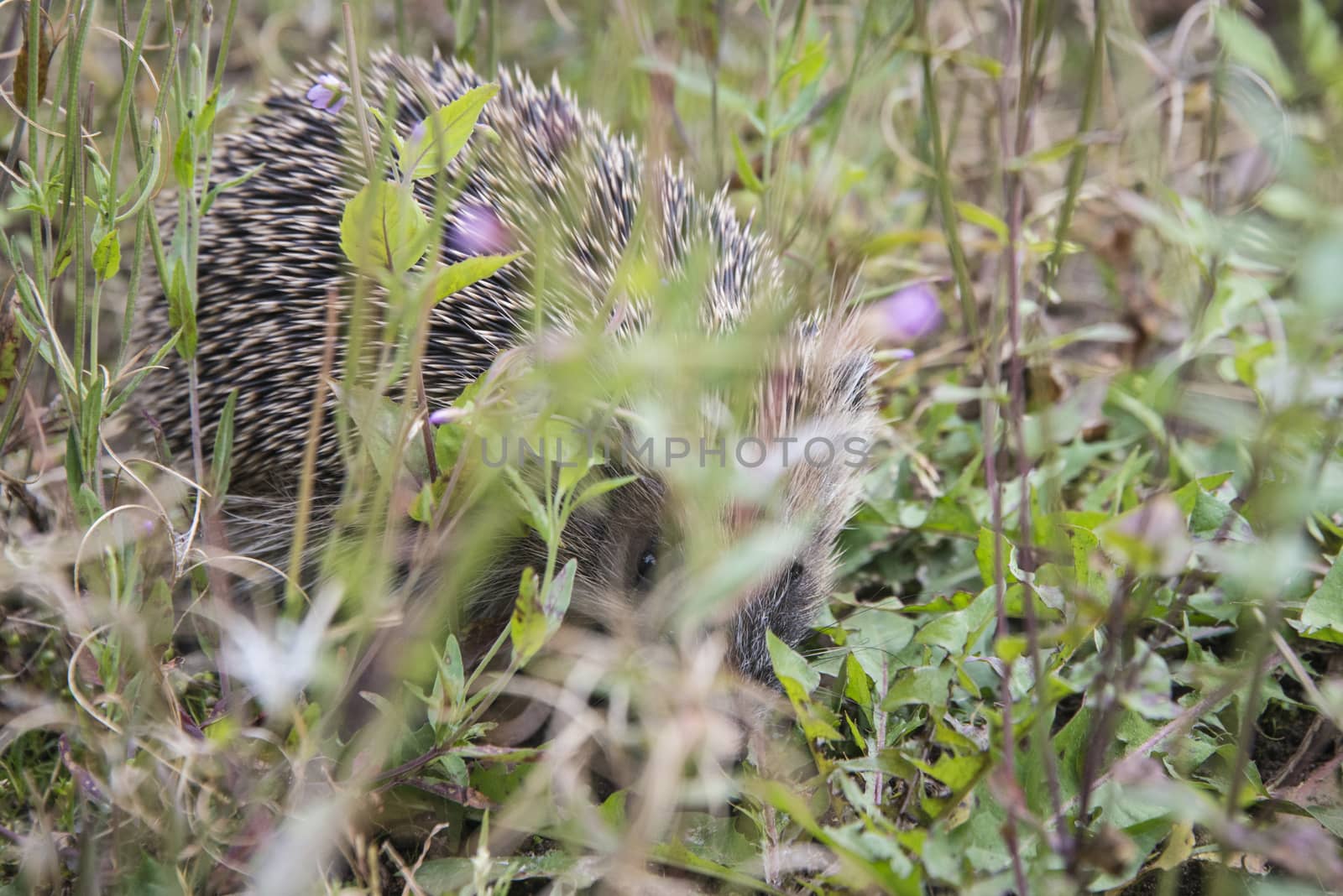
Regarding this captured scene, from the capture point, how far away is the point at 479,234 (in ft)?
9.39

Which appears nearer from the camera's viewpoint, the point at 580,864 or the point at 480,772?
the point at 580,864

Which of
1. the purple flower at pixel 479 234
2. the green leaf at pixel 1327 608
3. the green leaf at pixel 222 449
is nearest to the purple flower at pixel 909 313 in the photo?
the purple flower at pixel 479 234

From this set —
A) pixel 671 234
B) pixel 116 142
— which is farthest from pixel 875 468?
pixel 116 142

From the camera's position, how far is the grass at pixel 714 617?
1.73 meters

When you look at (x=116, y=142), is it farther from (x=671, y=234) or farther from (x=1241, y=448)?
(x=1241, y=448)

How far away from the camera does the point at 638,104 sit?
365cm

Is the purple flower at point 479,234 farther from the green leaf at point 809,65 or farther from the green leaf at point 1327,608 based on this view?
the green leaf at point 1327,608

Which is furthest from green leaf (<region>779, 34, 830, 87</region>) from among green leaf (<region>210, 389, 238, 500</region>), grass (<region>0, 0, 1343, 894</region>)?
green leaf (<region>210, 389, 238, 500</region>)

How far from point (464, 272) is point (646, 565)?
112 centimetres

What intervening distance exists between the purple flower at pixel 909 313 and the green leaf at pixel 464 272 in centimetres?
160

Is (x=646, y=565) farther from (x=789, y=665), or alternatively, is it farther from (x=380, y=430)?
(x=380, y=430)

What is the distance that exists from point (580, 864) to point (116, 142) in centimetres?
163

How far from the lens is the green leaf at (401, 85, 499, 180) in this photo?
1851 millimetres

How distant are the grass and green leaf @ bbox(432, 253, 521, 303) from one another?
0.21 ft
